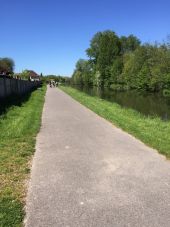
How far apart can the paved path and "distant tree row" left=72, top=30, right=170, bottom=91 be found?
54.2 meters

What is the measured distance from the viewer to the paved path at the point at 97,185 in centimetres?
502

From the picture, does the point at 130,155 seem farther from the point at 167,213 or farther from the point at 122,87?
the point at 122,87

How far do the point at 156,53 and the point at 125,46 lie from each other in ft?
233

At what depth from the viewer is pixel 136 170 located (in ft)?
24.6

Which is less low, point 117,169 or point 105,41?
point 105,41

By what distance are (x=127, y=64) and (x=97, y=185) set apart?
288 feet

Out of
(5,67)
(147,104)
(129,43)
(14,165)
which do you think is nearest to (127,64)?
(5,67)

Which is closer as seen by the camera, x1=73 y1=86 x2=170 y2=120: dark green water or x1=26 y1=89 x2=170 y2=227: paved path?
x1=26 y1=89 x2=170 y2=227: paved path

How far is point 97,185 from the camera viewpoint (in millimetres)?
6410

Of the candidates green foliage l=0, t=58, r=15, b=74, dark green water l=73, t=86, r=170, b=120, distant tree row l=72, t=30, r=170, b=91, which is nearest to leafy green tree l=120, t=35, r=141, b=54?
distant tree row l=72, t=30, r=170, b=91

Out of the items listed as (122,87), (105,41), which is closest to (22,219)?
(122,87)

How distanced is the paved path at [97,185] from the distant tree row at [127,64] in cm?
5422

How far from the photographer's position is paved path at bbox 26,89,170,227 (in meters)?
5.02

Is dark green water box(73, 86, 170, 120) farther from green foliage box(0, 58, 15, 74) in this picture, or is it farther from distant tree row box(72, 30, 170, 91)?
distant tree row box(72, 30, 170, 91)
